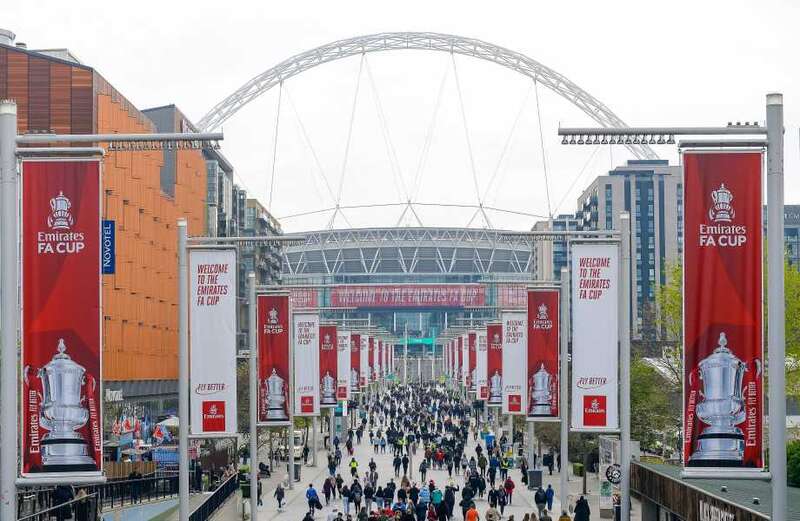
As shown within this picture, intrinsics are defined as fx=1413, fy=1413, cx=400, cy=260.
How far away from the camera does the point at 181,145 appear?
22.5 metres

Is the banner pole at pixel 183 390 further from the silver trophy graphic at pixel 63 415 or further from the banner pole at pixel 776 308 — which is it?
the banner pole at pixel 776 308

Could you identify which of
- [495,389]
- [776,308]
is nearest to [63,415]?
[776,308]

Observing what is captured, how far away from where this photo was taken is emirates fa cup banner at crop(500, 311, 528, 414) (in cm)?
5041

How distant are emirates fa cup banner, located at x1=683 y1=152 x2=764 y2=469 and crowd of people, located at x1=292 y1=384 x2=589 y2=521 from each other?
1649cm

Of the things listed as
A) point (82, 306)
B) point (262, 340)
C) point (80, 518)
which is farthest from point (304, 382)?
point (82, 306)

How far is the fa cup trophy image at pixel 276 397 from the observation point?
43.0m

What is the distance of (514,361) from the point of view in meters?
50.8

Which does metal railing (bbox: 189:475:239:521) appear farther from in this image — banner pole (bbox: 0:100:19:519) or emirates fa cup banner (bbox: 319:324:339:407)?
banner pole (bbox: 0:100:19:519)

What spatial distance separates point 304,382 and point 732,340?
3985cm

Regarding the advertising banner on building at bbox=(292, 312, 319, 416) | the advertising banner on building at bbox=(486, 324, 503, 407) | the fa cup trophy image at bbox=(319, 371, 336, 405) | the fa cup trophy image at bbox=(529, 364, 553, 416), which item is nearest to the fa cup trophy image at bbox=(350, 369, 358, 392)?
the fa cup trophy image at bbox=(319, 371, 336, 405)

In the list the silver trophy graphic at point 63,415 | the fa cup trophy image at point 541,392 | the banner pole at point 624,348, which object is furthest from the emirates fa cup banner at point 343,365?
the silver trophy graphic at point 63,415

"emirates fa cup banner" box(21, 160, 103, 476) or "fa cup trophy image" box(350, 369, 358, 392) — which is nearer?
"emirates fa cup banner" box(21, 160, 103, 476)

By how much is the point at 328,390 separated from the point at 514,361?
21.4m

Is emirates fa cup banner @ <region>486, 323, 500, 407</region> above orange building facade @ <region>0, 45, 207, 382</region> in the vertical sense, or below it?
below
